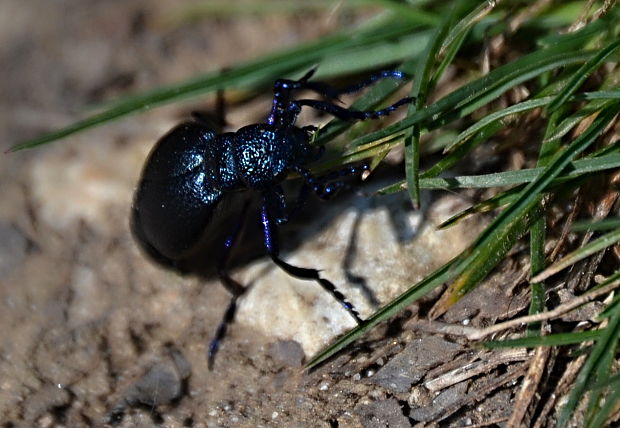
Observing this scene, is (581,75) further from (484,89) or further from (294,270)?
(294,270)

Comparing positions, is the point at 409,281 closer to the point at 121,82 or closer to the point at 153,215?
the point at 153,215

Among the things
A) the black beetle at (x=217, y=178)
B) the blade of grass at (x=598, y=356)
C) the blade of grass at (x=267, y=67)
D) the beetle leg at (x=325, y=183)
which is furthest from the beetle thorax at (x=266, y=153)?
the blade of grass at (x=598, y=356)

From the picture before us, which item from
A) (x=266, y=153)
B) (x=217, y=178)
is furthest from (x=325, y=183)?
(x=217, y=178)

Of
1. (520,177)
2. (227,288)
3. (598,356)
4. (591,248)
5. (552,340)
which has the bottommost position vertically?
(598,356)

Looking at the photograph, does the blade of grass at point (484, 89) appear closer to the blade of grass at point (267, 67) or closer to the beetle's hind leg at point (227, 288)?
the blade of grass at point (267, 67)

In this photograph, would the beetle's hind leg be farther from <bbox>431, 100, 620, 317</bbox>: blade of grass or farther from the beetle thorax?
<bbox>431, 100, 620, 317</bbox>: blade of grass

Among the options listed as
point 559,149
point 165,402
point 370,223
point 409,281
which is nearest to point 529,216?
point 559,149

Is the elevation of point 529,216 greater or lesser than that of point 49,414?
lesser

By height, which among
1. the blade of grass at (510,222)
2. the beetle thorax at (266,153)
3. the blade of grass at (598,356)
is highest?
the beetle thorax at (266,153)
